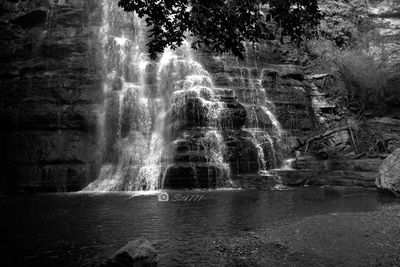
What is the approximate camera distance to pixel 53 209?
13.0 m

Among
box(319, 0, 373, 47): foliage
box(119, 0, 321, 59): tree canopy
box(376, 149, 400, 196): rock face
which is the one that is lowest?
box(376, 149, 400, 196): rock face

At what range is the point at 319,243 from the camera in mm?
7367

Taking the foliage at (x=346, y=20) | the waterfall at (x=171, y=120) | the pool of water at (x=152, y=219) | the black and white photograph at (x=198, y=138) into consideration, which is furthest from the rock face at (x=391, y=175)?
the foliage at (x=346, y=20)

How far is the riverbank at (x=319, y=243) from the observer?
6352mm

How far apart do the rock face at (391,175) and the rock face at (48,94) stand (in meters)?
14.6

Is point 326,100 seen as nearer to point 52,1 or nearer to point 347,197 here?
point 347,197

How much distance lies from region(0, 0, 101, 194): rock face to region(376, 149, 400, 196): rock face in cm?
1458

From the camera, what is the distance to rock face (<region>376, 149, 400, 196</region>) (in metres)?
13.6

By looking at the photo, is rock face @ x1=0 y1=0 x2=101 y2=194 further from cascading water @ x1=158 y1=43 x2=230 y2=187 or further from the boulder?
the boulder

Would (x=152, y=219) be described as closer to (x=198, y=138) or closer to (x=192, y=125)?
(x=198, y=138)

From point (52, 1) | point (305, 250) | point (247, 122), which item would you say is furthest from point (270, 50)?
point (305, 250)

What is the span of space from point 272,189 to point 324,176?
3.04m

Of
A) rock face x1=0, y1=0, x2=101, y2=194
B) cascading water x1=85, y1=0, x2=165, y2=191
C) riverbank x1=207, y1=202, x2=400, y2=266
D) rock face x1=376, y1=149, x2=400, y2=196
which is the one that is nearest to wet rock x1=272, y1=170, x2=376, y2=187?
rock face x1=376, y1=149, x2=400, y2=196

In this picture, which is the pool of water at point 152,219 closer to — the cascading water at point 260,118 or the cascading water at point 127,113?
the cascading water at point 127,113
